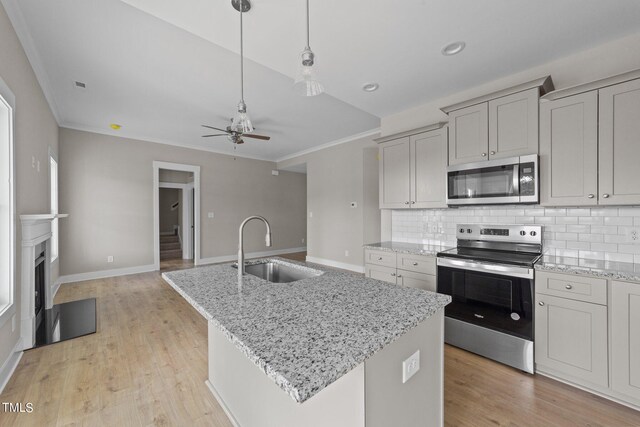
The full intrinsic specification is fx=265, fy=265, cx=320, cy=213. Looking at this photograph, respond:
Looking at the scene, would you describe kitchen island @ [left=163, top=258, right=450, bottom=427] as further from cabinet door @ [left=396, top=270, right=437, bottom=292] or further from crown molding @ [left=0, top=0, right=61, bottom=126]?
crown molding @ [left=0, top=0, right=61, bottom=126]

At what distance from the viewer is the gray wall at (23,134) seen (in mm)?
1998

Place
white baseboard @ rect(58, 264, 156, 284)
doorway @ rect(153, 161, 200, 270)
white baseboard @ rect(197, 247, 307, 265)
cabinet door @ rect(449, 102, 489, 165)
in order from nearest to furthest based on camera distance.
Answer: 1. cabinet door @ rect(449, 102, 489, 165)
2. white baseboard @ rect(58, 264, 156, 284)
3. doorway @ rect(153, 161, 200, 270)
4. white baseboard @ rect(197, 247, 307, 265)

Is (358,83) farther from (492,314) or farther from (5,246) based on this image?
(5,246)

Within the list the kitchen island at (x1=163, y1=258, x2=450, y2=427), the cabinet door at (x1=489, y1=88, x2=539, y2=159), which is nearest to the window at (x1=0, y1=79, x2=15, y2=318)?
the kitchen island at (x1=163, y1=258, x2=450, y2=427)

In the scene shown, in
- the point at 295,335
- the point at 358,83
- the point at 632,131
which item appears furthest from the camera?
the point at 358,83

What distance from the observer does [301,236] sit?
26.4ft

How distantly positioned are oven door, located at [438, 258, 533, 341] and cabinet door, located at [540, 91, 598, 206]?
0.72 metres

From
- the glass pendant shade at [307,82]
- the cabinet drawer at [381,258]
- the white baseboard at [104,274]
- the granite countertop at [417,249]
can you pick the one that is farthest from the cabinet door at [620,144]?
the white baseboard at [104,274]

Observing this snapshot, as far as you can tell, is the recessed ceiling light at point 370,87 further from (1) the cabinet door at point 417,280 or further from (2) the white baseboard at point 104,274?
(2) the white baseboard at point 104,274

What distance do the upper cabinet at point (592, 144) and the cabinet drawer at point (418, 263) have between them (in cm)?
104

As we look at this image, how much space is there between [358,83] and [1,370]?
3.74 metres

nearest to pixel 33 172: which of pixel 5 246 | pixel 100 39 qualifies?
pixel 5 246

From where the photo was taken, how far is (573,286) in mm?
1821

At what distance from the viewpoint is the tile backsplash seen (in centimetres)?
203
